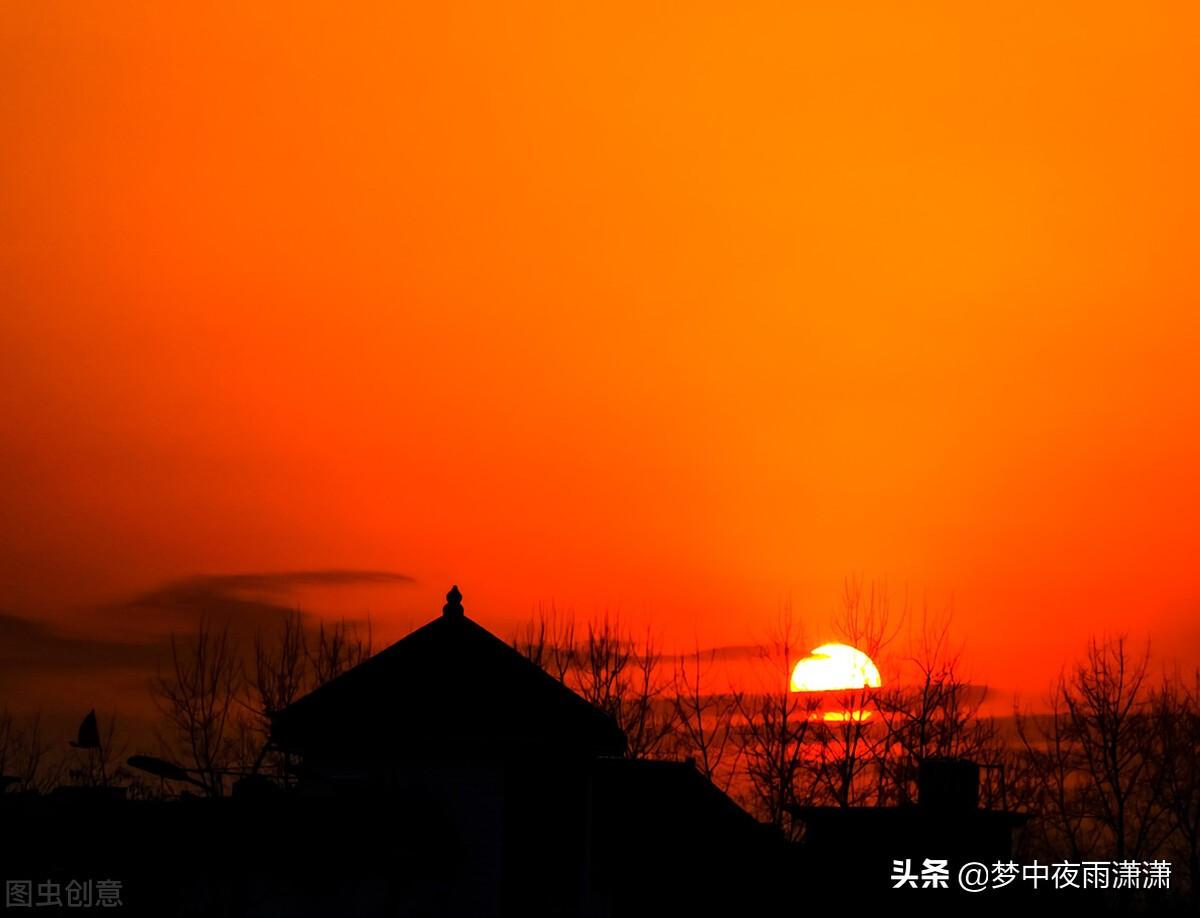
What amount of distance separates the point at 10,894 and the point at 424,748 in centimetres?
889

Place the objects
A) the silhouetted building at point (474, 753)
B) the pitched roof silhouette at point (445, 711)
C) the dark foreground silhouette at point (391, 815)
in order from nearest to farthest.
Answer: the dark foreground silhouette at point (391, 815)
the silhouetted building at point (474, 753)
the pitched roof silhouette at point (445, 711)

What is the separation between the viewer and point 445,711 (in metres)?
32.1

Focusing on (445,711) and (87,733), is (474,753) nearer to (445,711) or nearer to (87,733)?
(445,711)

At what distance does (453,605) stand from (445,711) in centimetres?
305

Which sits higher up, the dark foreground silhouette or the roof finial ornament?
the roof finial ornament

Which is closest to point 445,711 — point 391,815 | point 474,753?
point 474,753

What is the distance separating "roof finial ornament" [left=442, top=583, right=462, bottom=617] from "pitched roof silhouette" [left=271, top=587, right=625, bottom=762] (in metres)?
0.21

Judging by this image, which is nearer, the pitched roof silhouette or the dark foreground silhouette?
the dark foreground silhouette

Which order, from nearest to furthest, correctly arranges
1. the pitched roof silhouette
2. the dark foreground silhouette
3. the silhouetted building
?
the dark foreground silhouette, the silhouetted building, the pitched roof silhouette

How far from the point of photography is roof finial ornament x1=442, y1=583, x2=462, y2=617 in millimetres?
34188

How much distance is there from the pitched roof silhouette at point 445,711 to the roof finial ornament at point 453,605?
21cm

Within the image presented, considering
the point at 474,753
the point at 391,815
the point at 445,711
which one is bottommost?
the point at 391,815

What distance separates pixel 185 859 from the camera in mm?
30391

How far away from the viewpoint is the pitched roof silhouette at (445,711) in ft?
104
